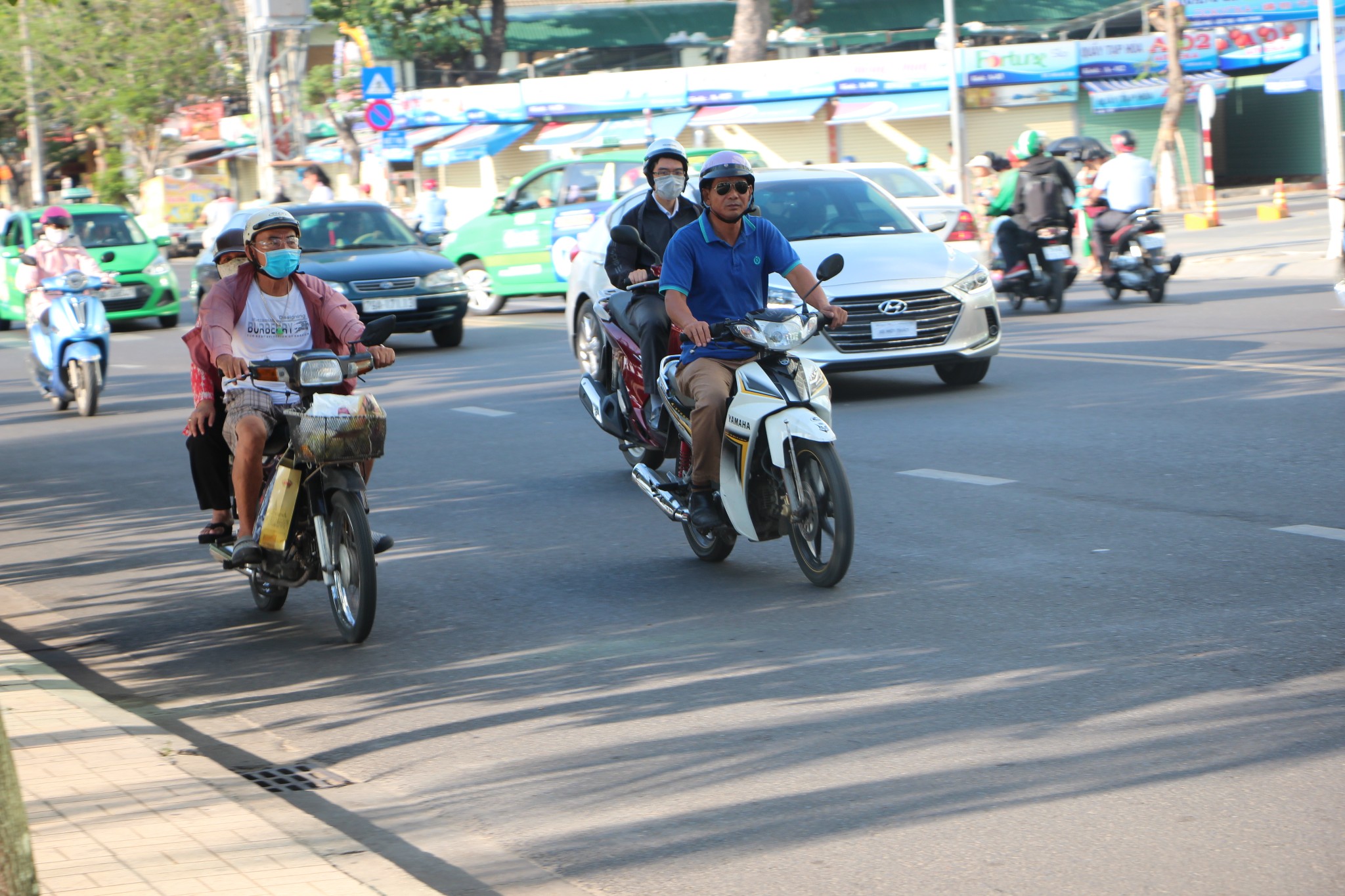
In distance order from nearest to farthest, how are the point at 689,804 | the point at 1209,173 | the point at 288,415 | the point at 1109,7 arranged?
1. the point at 689,804
2. the point at 288,415
3. the point at 1209,173
4. the point at 1109,7

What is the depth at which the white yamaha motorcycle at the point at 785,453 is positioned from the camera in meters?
6.82

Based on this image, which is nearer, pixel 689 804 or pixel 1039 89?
pixel 689 804

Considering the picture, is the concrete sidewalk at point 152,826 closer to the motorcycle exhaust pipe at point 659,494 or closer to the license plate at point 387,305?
the motorcycle exhaust pipe at point 659,494

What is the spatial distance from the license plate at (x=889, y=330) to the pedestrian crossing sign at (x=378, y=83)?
56.6 ft

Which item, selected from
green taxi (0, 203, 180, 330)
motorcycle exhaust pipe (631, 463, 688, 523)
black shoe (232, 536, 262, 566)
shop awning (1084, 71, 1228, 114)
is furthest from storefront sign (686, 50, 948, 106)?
black shoe (232, 536, 262, 566)

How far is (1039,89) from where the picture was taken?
1709 inches

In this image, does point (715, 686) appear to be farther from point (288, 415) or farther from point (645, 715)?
point (288, 415)

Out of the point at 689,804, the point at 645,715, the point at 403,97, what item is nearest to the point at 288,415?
the point at 645,715

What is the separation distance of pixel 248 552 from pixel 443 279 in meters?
11.6

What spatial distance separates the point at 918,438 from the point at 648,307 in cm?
262

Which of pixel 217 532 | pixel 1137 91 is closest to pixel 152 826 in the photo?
pixel 217 532

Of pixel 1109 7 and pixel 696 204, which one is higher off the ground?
pixel 1109 7

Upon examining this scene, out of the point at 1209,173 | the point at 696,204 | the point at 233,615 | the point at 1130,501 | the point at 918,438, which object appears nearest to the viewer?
the point at 233,615

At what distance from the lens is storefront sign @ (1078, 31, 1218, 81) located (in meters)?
43.2
